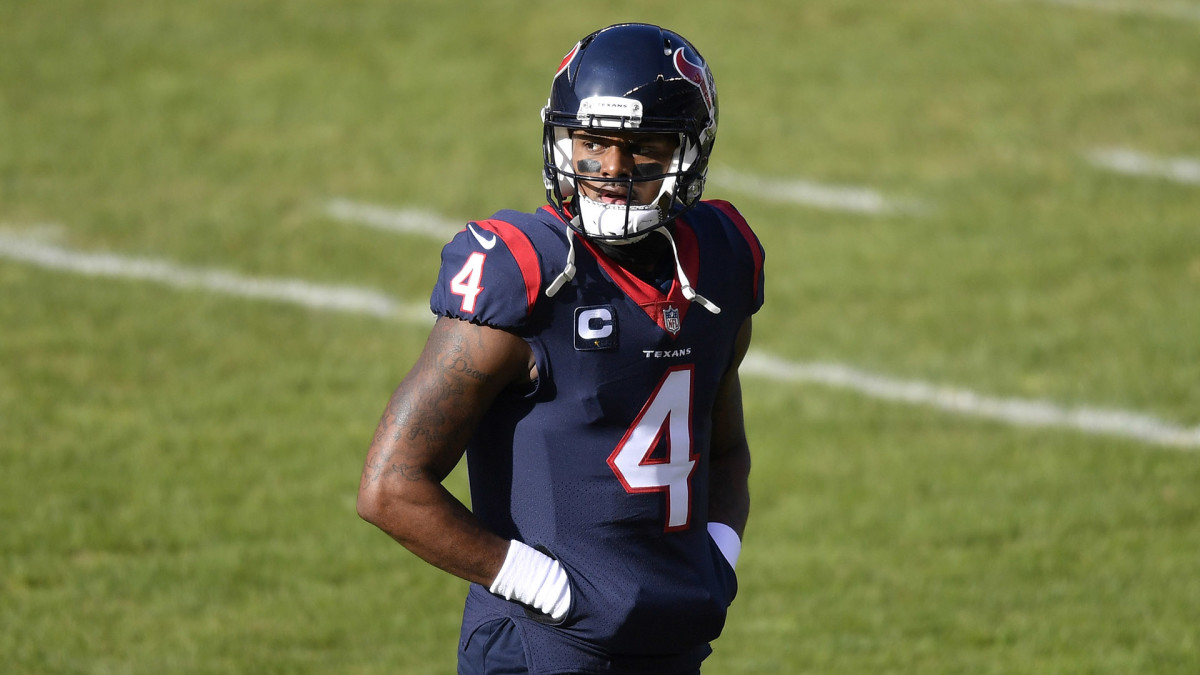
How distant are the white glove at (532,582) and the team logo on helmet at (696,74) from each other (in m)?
1.07

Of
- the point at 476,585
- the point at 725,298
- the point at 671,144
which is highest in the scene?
the point at 671,144

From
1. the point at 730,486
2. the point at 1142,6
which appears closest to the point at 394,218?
the point at 730,486

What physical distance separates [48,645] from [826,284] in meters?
5.08

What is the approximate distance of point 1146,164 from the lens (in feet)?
31.8

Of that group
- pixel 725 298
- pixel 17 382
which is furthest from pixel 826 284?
pixel 725 298

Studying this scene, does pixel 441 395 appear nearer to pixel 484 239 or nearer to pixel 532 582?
pixel 484 239

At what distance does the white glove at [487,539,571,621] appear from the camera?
2.91 meters

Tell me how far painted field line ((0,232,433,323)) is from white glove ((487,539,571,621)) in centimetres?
543

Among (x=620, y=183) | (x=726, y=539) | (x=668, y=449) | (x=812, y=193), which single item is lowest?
(x=812, y=193)

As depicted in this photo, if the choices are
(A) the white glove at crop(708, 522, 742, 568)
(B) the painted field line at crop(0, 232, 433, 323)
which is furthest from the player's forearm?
(B) the painted field line at crop(0, 232, 433, 323)

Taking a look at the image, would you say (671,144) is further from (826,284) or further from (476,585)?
(826,284)

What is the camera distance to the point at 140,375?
7.58m

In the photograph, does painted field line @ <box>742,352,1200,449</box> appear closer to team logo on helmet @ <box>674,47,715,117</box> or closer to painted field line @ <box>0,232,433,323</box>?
painted field line @ <box>0,232,433,323</box>

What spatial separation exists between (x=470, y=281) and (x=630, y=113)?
0.51 m
